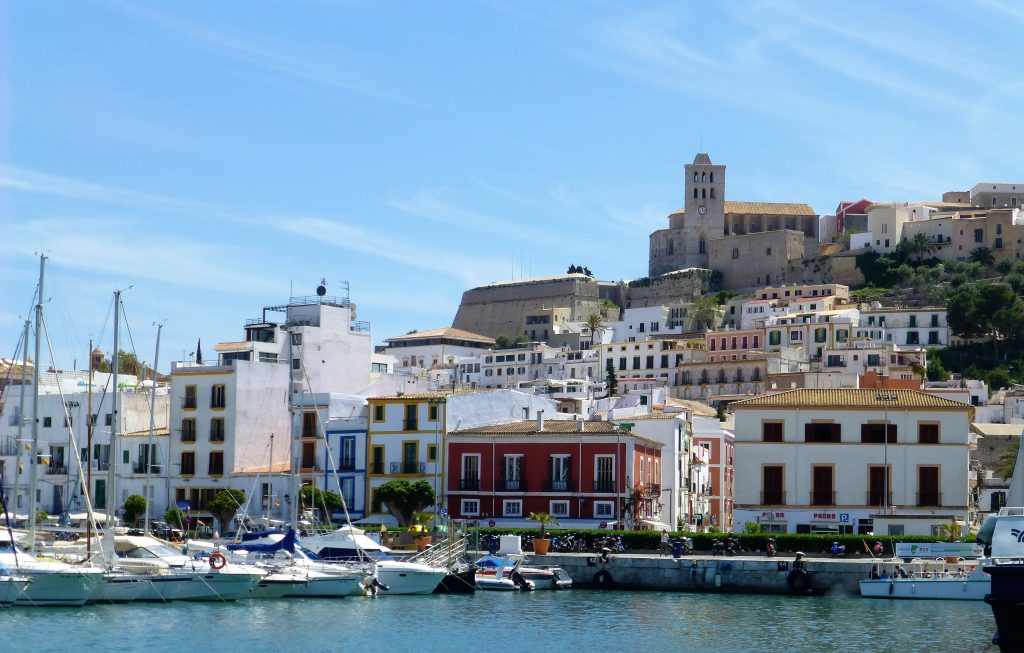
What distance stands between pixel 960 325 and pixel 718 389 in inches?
1008

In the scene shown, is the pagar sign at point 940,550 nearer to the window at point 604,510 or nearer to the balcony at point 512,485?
the window at point 604,510

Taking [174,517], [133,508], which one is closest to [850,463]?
[174,517]

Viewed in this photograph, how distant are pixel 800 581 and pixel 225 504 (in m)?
26.0

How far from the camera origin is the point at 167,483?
3004 inches

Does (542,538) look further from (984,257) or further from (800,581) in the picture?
(984,257)

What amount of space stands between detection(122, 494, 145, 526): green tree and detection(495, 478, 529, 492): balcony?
51.7ft

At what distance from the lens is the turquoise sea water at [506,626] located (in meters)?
41.5

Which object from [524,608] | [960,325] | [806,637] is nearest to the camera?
[806,637]

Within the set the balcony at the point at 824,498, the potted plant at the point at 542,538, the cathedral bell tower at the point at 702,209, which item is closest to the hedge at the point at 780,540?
the potted plant at the point at 542,538

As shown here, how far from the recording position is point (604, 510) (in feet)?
220

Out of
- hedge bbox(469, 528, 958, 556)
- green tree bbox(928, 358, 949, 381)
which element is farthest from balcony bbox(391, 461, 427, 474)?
green tree bbox(928, 358, 949, 381)

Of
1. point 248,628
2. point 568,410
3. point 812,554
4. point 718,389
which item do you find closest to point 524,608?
point 248,628

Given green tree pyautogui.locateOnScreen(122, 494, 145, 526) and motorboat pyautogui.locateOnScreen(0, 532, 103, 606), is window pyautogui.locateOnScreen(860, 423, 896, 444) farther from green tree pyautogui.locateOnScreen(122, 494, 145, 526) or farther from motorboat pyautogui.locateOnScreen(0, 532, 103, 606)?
motorboat pyautogui.locateOnScreen(0, 532, 103, 606)

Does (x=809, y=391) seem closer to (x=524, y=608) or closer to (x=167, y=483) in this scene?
(x=524, y=608)
